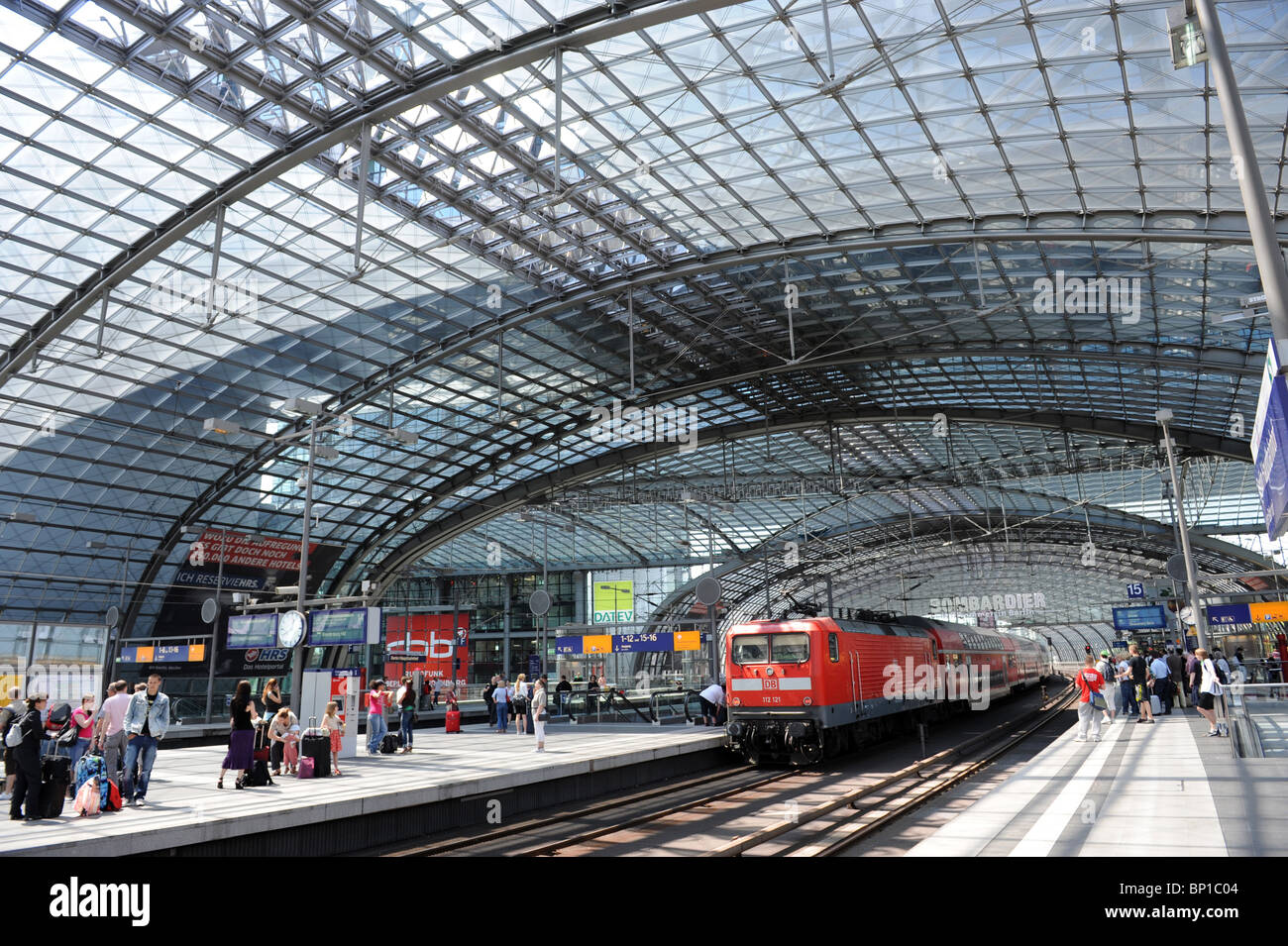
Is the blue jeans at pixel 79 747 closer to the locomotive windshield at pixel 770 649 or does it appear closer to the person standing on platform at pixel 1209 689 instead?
the locomotive windshield at pixel 770 649

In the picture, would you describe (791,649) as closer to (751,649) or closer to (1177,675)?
(751,649)

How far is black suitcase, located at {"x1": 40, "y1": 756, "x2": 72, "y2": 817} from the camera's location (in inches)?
440

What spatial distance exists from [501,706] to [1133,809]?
64.4ft

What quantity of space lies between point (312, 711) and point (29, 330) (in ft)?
69.7

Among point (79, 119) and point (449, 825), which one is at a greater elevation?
point (79, 119)

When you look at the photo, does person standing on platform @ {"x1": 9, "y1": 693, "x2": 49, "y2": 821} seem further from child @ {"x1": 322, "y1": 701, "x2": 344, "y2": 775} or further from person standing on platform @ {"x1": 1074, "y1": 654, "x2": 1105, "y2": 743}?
person standing on platform @ {"x1": 1074, "y1": 654, "x2": 1105, "y2": 743}

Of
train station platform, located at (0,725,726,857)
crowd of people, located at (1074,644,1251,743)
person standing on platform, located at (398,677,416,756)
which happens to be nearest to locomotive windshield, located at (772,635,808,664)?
train station platform, located at (0,725,726,857)

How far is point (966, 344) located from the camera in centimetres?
3684

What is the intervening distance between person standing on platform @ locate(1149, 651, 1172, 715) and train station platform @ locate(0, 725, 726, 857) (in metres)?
12.9

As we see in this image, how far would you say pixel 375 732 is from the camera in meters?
20.1

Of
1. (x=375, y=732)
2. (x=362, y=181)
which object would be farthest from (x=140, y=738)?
(x=362, y=181)

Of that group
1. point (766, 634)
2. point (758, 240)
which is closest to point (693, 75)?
point (758, 240)

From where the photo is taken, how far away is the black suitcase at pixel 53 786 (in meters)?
11.2
